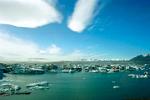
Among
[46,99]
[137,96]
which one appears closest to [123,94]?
[137,96]

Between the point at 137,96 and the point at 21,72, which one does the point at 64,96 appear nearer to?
the point at 137,96

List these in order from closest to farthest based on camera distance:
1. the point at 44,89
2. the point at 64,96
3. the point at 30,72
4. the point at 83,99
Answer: the point at 83,99 < the point at 64,96 < the point at 44,89 < the point at 30,72

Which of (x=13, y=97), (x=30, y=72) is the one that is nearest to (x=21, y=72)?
(x=30, y=72)

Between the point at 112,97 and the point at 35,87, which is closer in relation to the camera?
the point at 112,97

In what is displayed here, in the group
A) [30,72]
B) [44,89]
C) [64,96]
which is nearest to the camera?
[64,96]

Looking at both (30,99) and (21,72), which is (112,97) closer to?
(30,99)

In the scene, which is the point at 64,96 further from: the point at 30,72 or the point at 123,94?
the point at 30,72

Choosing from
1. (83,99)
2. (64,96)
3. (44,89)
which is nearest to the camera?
(83,99)

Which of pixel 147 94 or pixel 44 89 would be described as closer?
pixel 147 94

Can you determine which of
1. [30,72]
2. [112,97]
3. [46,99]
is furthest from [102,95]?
[30,72]
